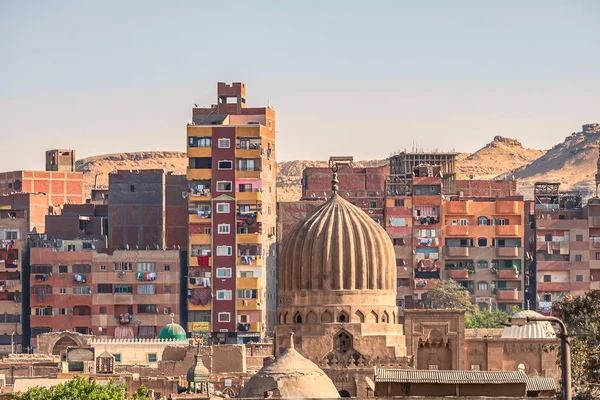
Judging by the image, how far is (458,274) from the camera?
12988cm

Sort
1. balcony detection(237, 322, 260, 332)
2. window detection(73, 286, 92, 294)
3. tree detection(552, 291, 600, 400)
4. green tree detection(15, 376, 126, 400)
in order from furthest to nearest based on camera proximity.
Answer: window detection(73, 286, 92, 294) → balcony detection(237, 322, 260, 332) → green tree detection(15, 376, 126, 400) → tree detection(552, 291, 600, 400)

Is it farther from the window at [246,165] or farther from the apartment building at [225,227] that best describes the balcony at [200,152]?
the window at [246,165]

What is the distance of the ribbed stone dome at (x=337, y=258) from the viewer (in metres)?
66.7

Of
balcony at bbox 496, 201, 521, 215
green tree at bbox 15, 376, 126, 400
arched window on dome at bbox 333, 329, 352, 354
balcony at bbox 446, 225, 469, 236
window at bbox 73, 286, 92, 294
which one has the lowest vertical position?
green tree at bbox 15, 376, 126, 400

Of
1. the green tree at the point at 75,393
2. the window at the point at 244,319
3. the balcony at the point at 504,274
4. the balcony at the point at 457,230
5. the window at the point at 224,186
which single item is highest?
the window at the point at 224,186

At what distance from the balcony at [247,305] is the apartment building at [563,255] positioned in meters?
19.4

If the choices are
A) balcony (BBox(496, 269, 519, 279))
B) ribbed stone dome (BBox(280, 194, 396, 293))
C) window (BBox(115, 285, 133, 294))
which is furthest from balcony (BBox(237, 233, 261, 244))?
ribbed stone dome (BBox(280, 194, 396, 293))

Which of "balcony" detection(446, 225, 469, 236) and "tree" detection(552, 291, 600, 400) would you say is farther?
"balcony" detection(446, 225, 469, 236)

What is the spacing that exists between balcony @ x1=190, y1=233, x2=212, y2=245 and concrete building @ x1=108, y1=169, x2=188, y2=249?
4694 mm

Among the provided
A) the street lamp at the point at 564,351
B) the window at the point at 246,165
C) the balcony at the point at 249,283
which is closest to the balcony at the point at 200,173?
the window at the point at 246,165

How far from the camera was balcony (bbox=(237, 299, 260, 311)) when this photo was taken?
12069cm

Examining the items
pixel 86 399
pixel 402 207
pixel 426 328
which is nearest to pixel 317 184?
pixel 402 207

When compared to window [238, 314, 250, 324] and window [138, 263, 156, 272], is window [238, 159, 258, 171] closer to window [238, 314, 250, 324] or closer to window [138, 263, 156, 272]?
window [138, 263, 156, 272]

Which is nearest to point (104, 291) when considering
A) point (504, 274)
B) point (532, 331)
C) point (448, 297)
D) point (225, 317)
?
point (225, 317)
